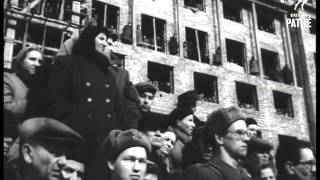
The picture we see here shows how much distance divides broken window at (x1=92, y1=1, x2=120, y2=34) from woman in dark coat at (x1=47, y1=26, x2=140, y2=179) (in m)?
2.32

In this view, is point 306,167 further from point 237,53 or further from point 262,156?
point 237,53

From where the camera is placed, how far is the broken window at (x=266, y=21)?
7.27 meters

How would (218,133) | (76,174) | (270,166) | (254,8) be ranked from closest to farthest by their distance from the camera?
(76,174) → (218,133) → (270,166) → (254,8)

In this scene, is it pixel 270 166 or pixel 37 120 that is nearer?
pixel 37 120

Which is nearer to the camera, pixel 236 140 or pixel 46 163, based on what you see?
pixel 46 163

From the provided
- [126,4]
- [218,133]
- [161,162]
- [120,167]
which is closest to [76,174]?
[120,167]

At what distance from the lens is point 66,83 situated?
2496mm

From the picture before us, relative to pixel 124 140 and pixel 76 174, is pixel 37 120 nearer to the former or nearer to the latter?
pixel 76 174

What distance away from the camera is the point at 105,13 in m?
5.30

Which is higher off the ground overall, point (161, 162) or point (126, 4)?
point (126, 4)

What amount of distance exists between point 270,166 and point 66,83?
69.2 inches

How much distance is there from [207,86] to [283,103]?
6.44 ft

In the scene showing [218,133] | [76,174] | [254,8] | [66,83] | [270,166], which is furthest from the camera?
[254,8]

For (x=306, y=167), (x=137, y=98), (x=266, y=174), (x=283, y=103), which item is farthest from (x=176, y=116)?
(x=283, y=103)
